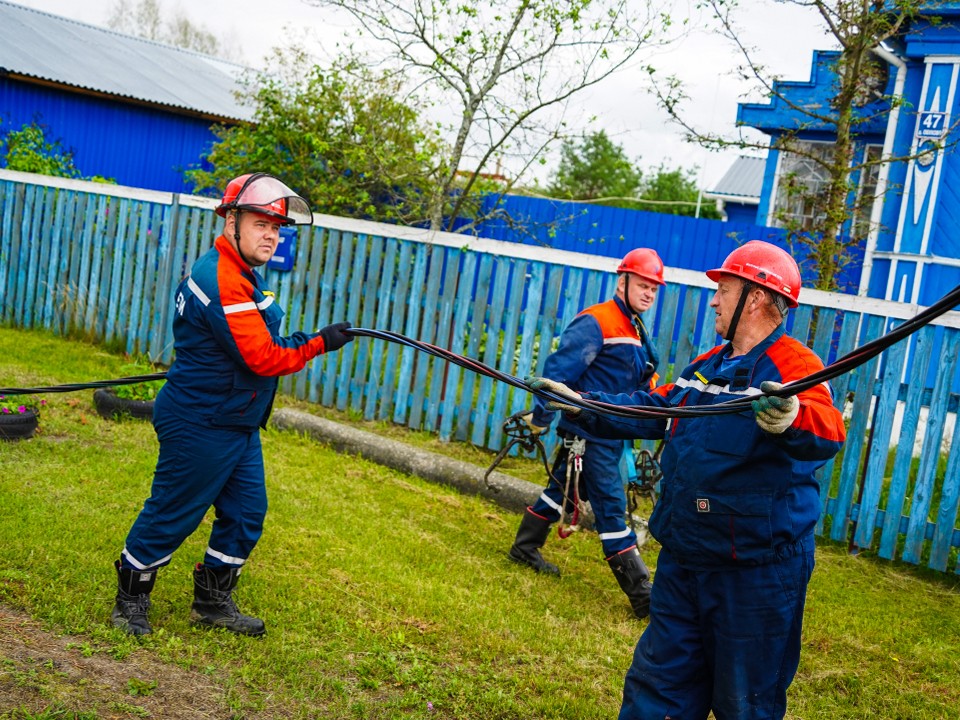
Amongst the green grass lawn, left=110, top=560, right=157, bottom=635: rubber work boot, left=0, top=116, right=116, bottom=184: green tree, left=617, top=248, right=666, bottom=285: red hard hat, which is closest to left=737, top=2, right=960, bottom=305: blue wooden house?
the green grass lawn

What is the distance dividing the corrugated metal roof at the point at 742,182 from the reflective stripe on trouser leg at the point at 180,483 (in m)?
21.9

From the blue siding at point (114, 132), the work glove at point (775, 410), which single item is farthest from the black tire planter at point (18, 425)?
the blue siding at point (114, 132)

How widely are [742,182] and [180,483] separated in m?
24.9

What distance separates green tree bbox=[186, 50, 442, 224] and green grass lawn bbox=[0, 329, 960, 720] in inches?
223

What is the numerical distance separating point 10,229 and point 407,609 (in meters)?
9.78

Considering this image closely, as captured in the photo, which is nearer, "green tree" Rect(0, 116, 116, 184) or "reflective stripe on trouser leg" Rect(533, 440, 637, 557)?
"reflective stripe on trouser leg" Rect(533, 440, 637, 557)

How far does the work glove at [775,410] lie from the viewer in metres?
3.02

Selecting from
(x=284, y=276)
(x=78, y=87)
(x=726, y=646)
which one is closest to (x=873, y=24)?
(x=284, y=276)

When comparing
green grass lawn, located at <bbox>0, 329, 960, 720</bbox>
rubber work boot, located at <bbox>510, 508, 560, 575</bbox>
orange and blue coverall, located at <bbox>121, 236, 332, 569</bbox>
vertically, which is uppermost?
orange and blue coverall, located at <bbox>121, 236, 332, 569</bbox>

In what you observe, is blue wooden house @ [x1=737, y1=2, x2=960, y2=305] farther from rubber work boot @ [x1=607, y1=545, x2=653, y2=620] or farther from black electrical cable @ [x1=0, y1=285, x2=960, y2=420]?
black electrical cable @ [x1=0, y1=285, x2=960, y2=420]

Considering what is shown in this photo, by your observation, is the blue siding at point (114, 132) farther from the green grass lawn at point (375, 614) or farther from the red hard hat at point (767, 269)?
the red hard hat at point (767, 269)

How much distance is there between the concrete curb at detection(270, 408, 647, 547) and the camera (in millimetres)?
7551

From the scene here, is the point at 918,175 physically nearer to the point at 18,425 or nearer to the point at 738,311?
the point at 738,311

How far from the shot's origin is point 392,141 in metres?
13.2
